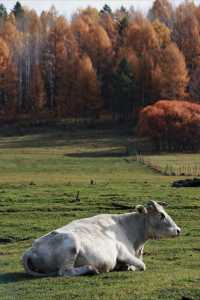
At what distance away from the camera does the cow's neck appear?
1331 centimetres

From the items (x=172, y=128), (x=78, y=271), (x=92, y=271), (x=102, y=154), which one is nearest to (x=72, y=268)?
(x=78, y=271)

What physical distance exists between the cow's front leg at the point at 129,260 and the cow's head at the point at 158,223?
1.01 meters

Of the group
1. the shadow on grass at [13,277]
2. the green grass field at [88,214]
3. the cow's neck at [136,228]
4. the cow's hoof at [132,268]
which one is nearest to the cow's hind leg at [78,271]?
the green grass field at [88,214]

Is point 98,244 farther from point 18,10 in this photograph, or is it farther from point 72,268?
point 18,10

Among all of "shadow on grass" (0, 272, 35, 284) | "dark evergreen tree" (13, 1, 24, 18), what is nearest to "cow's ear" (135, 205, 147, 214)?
"shadow on grass" (0, 272, 35, 284)

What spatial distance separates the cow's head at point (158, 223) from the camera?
1344 centimetres

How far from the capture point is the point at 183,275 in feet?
37.0

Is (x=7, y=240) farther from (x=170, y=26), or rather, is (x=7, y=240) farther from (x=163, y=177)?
(x=170, y=26)

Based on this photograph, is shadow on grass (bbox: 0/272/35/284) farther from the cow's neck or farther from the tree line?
the tree line

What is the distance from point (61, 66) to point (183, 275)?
8419cm

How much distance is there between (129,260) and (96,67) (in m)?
86.4

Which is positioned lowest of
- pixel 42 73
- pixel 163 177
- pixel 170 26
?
pixel 163 177

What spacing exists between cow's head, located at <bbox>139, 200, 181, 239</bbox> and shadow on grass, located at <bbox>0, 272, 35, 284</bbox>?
2751 millimetres

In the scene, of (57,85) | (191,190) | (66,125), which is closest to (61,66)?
(57,85)
